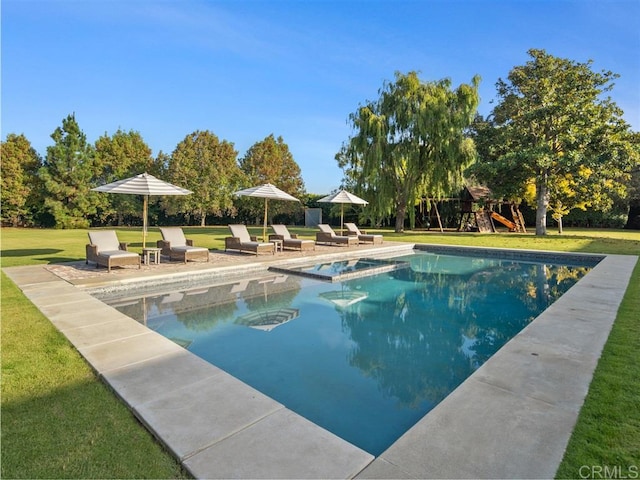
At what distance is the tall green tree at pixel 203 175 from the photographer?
104ft

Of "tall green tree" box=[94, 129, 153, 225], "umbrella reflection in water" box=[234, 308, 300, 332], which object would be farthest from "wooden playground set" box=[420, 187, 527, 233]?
"tall green tree" box=[94, 129, 153, 225]

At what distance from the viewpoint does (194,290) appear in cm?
798

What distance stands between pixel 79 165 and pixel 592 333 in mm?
34165

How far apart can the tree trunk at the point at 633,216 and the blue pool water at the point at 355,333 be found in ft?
91.1

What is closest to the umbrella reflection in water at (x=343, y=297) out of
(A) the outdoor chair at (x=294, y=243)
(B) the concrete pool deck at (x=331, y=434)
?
(B) the concrete pool deck at (x=331, y=434)

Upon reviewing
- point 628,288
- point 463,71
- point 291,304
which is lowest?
point 291,304

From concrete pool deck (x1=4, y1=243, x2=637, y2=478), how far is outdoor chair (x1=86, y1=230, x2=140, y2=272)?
12.1ft

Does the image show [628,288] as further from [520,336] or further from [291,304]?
[291,304]

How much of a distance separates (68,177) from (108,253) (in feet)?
82.7

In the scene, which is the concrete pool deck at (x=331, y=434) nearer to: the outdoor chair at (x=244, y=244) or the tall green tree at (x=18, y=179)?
the outdoor chair at (x=244, y=244)

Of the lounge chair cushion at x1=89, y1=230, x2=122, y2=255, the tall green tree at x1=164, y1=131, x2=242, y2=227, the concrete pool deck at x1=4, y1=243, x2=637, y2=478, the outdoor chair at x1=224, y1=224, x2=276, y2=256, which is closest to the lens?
the concrete pool deck at x1=4, y1=243, x2=637, y2=478

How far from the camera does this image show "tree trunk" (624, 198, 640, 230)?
97.7 ft

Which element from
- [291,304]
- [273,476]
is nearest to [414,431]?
[273,476]

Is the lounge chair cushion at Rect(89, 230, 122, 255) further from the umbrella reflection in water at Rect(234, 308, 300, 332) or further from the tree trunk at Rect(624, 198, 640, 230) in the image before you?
the tree trunk at Rect(624, 198, 640, 230)
